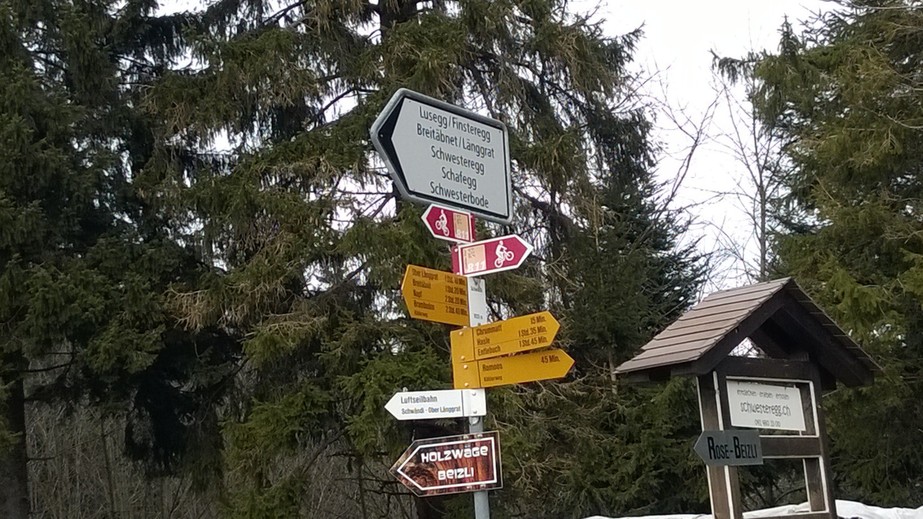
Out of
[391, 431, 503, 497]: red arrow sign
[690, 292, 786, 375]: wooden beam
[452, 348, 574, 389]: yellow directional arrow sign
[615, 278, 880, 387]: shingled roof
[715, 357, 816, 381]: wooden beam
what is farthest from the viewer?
[715, 357, 816, 381]: wooden beam

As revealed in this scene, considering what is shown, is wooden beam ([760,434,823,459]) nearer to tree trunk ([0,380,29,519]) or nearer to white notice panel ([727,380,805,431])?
white notice panel ([727,380,805,431])

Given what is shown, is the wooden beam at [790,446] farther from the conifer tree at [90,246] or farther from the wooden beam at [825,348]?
the conifer tree at [90,246]

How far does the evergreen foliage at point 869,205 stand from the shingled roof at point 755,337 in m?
6.23

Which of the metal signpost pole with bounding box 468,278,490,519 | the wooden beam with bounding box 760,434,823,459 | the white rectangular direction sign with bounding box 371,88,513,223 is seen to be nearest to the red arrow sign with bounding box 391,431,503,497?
the metal signpost pole with bounding box 468,278,490,519

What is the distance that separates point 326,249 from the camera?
482 inches

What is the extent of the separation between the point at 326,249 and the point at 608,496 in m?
6.55

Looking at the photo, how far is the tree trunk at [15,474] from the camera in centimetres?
1395

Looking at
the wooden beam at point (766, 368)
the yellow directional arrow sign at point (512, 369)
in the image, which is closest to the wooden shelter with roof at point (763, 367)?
the wooden beam at point (766, 368)

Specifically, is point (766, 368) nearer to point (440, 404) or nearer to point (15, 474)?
point (440, 404)

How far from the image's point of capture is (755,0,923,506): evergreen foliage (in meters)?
14.1

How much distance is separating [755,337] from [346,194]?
→ 20.8ft

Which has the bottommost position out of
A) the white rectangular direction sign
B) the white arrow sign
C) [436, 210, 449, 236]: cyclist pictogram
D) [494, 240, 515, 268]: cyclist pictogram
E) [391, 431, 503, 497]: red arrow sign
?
[391, 431, 503, 497]: red arrow sign

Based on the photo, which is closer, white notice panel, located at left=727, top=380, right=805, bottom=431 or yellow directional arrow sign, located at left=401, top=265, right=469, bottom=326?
yellow directional arrow sign, located at left=401, top=265, right=469, bottom=326

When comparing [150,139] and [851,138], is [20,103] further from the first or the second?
[851,138]
